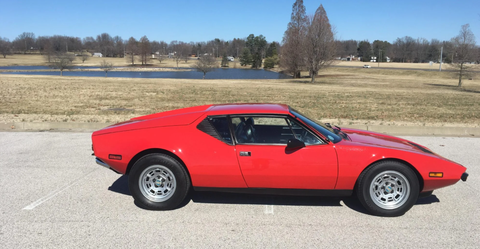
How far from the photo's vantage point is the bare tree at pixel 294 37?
2343 inches

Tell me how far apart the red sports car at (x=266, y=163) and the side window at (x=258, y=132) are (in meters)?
0.01

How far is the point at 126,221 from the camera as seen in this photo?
407cm

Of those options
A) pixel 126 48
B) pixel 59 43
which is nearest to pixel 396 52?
pixel 126 48

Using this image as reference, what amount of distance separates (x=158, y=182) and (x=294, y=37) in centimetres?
6012

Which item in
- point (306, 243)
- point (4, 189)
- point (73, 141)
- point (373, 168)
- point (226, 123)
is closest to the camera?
point (306, 243)

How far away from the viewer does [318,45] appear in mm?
43219

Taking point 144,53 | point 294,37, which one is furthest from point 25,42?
point 294,37

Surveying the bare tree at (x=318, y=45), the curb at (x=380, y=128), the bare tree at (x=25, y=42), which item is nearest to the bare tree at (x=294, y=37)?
the bare tree at (x=318, y=45)

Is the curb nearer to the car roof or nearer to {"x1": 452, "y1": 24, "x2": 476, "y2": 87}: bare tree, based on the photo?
the car roof

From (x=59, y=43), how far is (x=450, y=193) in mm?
192165

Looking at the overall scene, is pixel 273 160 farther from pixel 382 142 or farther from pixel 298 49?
pixel 298 49

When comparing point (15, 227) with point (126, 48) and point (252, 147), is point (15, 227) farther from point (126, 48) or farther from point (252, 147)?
point (126, 48)

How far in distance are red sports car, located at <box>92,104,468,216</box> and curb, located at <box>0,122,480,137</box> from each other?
5715 mm

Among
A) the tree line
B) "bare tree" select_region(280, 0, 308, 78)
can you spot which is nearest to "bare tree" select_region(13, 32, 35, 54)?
the tree line
